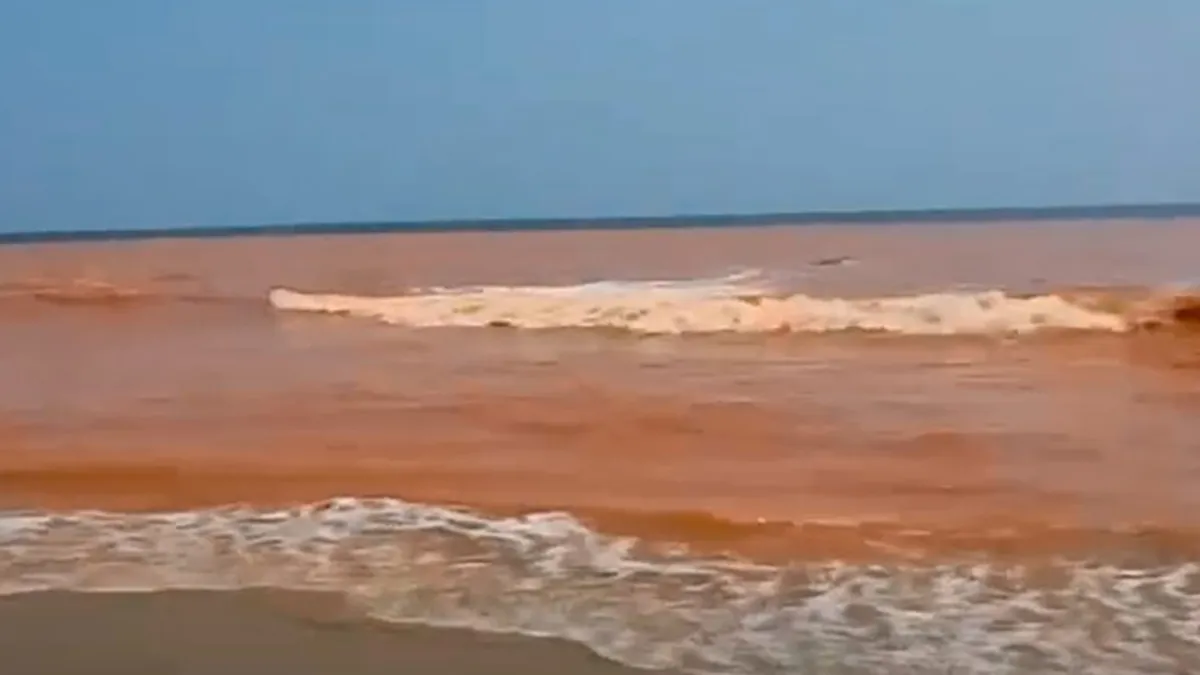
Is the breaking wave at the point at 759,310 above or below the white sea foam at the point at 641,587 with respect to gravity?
above

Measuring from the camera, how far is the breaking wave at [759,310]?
3.60 feet

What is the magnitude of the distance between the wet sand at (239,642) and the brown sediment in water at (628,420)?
0.12 metres

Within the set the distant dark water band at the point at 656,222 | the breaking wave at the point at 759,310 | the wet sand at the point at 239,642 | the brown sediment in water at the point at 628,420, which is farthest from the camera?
the distant dark water band at the point at 656,222

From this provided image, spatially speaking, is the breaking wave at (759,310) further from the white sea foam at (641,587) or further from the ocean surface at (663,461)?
the white sea foam at (641,587)

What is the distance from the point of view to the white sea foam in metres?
0.46

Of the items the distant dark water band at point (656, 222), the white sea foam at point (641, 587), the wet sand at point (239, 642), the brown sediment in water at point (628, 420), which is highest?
the distant dark water band at point (656, 222)

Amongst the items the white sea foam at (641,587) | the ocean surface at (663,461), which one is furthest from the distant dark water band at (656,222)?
the white sea foam at (641,587)

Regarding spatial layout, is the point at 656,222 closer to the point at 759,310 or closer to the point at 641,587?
A: the point at 759,310

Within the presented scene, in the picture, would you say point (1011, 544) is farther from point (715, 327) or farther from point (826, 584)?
point (715, 327)

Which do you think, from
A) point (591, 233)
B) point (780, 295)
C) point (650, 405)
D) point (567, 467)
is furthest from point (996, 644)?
point (591, 233)

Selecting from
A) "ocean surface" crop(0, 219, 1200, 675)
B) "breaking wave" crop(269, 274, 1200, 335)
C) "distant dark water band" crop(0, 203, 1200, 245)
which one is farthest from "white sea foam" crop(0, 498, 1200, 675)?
"distant dark water band" crop(0, 203, 1200, 245)

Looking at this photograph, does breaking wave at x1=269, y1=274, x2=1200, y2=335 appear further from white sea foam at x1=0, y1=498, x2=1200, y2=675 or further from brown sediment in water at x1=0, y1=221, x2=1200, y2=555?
white sea foam at x1=0, y1=498, x2=1200, y2=675

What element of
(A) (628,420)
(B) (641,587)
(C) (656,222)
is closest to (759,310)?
(A) (628,420)

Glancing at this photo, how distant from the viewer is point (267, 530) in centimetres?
60
